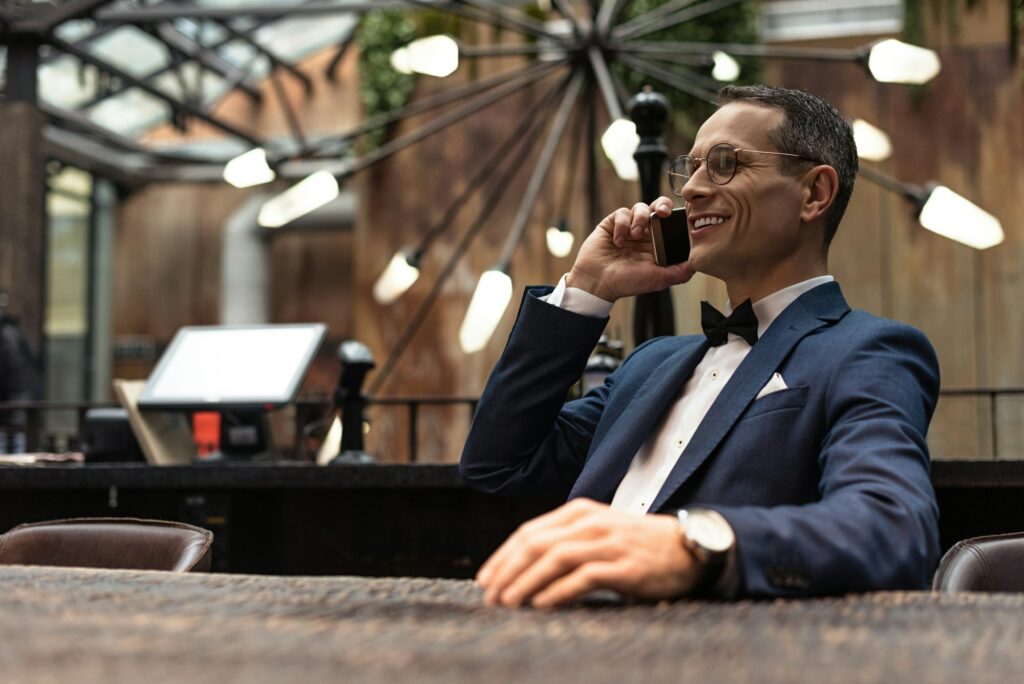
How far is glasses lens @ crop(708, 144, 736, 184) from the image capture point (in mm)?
1525

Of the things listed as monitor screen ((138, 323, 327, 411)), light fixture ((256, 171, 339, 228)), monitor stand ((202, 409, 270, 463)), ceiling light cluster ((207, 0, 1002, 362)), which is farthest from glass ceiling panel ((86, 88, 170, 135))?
monitor stand ((202, 409, 270, 463))

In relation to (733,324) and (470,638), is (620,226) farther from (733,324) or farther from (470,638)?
(470,638)

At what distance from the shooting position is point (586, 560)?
2.81 ft

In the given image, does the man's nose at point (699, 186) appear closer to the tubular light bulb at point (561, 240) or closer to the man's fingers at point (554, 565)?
the man's fingers at point (554, 565)

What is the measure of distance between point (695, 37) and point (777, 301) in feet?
24.3

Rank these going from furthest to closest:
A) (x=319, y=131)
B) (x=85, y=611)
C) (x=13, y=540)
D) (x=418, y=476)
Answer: (x=319, y=131)
(x=418, y=476)
(x=13, y=540)
(x=85, y=611)

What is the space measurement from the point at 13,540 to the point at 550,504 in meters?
1.41

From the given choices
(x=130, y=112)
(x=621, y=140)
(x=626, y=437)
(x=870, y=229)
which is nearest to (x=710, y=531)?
(x=626, y=437)

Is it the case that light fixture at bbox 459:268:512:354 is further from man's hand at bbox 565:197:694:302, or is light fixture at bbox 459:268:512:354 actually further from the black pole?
man's hand at bbox 565:197:694:302

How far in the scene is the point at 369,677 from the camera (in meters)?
0.58

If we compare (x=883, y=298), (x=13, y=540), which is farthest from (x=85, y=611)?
(x=883, y=298)

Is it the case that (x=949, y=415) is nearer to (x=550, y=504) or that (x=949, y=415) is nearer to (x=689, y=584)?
(x=550, y=504)

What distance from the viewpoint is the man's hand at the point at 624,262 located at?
5.34ft

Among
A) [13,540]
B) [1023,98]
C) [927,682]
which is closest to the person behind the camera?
[927,682]
